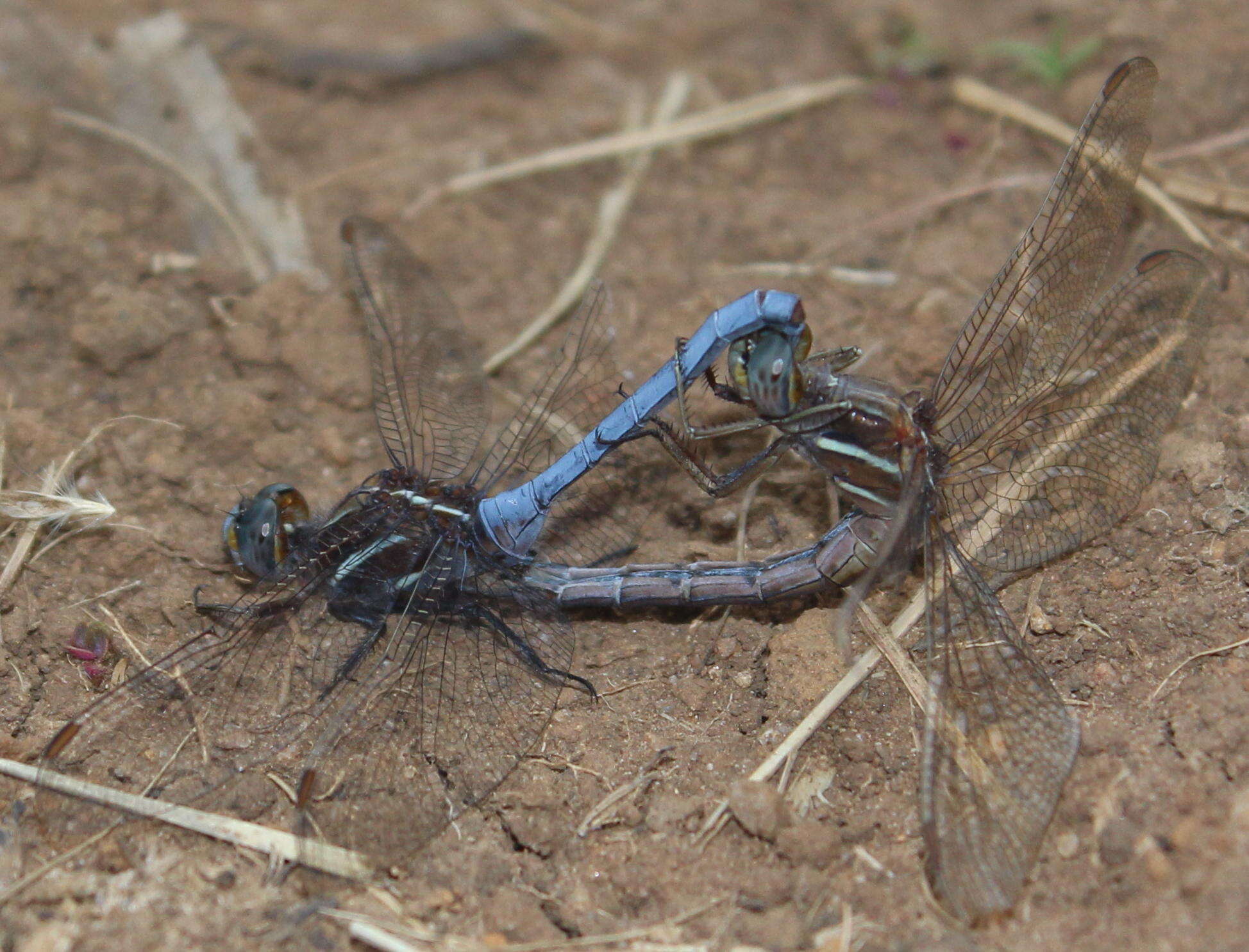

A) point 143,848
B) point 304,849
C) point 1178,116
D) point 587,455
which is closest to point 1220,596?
point 587,455

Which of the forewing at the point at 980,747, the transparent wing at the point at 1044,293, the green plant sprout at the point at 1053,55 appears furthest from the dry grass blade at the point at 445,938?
the green plant sprout at the point at 1053,55

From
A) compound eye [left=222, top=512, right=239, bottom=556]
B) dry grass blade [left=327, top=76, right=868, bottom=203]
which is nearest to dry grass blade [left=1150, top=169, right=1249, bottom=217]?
dry grass blade [left=327, top=76, right=868, bottom=203]

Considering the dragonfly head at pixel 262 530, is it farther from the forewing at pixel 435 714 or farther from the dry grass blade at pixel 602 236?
the dry grass blade at pixel 602 236

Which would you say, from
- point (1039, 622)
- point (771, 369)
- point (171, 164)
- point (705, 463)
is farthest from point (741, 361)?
point (171, 164)

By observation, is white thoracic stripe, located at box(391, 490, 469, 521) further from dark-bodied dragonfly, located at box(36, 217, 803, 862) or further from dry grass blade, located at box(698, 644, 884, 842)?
dry grass blade, located at box(698, 644, 884, 842)

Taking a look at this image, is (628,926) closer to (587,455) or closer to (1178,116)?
(587,455)

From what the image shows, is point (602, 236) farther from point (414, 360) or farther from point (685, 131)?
point (414, 360)
